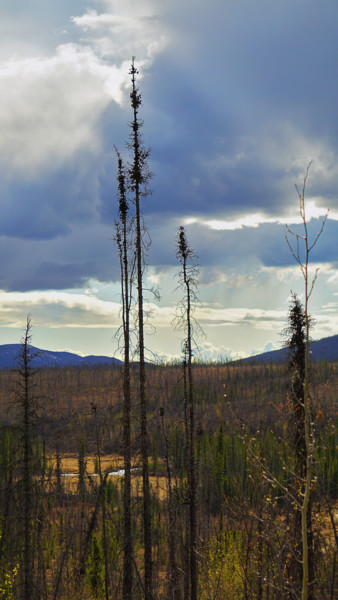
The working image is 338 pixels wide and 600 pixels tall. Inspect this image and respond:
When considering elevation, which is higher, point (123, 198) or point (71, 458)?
point (123, 198)

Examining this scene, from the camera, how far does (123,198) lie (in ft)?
65.4

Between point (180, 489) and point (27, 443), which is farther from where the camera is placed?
point (27, 443)

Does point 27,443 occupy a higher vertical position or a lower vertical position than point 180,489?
higher

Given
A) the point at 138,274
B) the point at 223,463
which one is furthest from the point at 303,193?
the point at 223,463

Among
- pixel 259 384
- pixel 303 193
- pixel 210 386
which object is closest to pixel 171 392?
pixel 210 386

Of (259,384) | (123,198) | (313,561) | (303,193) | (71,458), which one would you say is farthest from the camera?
(259,384)

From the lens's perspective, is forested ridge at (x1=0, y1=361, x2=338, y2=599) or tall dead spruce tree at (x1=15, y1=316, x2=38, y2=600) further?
tall dead spruce tree at (x1=15, y1=316, x2=38, y2=600)

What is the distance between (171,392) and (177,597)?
163704 mm

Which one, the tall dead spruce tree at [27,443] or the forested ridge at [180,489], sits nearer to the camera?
the forested ridge at [180,489]

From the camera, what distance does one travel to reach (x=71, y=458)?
409ft

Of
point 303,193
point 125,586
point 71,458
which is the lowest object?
point 71,458

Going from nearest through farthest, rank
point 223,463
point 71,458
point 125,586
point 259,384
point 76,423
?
point 125,586 < point 223,463 < point 71,458 < point 76,423 < point 259,384

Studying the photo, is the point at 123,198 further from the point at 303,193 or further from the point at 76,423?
the point at 76,423

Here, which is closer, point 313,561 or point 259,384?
point 313,561
